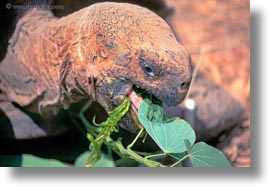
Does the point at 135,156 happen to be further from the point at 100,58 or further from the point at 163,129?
the point at 100,58

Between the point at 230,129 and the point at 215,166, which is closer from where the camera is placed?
the point at 215,166

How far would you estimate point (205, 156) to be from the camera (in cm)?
109

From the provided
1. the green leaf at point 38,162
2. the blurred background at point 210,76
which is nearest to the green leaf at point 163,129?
the blurred background at point 210,76

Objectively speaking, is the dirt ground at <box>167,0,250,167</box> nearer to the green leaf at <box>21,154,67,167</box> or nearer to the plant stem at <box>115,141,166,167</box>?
the plant stem at <box>115,141,166,167</box>

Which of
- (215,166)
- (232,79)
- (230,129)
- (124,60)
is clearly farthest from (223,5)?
(124,60)

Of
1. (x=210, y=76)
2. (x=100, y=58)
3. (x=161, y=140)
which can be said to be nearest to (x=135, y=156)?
(x=161, y=140)

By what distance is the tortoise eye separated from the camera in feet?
2.94

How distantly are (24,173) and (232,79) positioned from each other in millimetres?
665

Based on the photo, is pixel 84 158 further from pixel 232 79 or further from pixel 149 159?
pixel 232 79

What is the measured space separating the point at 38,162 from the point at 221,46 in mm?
636

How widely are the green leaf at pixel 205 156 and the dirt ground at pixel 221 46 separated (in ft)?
0.69

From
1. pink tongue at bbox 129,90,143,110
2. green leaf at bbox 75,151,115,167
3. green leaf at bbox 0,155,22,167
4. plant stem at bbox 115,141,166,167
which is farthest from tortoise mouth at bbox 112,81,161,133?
green leaf at bbox 0,155,22,167

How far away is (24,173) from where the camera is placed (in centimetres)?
120

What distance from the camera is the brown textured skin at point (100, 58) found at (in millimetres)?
889
